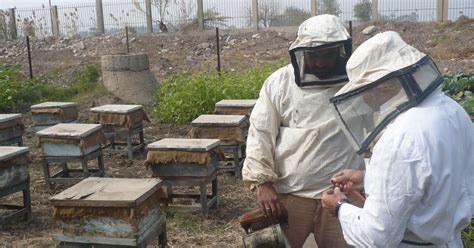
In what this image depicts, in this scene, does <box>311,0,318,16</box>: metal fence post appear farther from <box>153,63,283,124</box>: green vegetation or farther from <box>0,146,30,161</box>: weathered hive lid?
<box>0,146,30,161</box>: weathered hive lid

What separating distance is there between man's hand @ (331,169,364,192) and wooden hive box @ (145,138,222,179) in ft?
8.32

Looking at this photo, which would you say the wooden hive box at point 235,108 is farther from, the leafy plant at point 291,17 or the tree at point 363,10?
the leafy plant at point 291,17

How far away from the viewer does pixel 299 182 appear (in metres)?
2.65

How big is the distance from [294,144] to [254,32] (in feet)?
56.9

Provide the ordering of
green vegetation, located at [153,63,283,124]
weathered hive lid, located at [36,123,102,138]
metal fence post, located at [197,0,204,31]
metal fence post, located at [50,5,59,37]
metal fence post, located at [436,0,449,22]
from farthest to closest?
metal fence post, located at [50,5,59,37], metal fence post, located at [197,0,204,31], metal fence post, located at [436,0,449,22], green vegetation, located at [153,63,283,124], weathered hive lid, located at [36,123,102,138]

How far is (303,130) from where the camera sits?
2625 mm

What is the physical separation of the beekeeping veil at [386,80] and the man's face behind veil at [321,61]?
906mm

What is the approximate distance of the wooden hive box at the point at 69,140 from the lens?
514 cm

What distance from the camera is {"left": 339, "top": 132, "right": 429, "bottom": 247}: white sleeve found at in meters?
1.49

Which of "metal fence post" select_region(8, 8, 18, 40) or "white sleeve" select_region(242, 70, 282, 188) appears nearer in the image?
"white sleeve" select_region(242, 70, 282, 188)

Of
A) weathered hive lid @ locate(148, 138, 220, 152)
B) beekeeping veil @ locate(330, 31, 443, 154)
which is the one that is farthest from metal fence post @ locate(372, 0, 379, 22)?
beekeeping veil @ locate(330, 31, 443, 154)

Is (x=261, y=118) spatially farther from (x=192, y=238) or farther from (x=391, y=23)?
(x=391, y=23)

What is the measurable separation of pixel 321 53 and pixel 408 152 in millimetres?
1203

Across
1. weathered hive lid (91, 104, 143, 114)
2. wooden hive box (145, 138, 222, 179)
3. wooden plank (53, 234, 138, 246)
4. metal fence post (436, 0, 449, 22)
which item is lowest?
wooden plank (53, 234, 138, 246)
